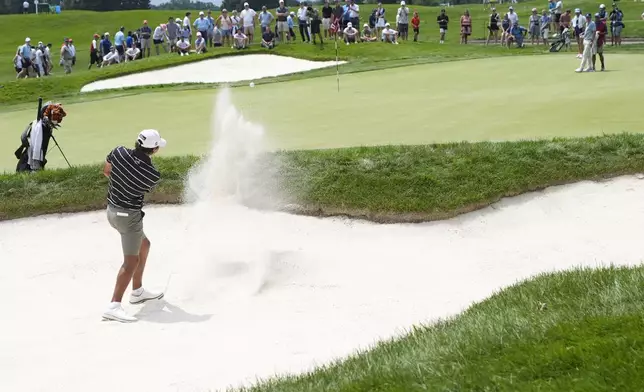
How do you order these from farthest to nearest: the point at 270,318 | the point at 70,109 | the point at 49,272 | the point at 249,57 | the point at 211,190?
the point at 249,57, the point at 70,109, the point at 211,190, the point at 49,272, the point at 270,318

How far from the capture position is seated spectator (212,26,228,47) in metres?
39.2

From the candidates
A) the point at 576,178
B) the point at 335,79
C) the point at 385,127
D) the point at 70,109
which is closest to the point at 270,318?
the point at 576,178

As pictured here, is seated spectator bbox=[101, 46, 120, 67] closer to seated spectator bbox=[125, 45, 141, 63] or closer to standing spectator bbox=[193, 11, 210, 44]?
seated spectator bbox=[125, 45, 141, 63]

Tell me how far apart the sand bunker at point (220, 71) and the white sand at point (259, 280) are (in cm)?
1851

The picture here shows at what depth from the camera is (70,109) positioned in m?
22.1

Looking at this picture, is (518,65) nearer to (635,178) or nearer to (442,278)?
(635,178)

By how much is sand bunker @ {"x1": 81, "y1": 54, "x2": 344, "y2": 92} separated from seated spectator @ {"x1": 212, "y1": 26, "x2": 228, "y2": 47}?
5.98 metres

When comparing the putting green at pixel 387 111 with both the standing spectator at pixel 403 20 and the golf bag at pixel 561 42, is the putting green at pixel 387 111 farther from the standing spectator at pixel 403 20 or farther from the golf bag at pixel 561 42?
the standing spectator at pixel 403 20

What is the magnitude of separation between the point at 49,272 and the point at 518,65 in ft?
63.3

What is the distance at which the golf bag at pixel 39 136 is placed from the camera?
12.4 meters

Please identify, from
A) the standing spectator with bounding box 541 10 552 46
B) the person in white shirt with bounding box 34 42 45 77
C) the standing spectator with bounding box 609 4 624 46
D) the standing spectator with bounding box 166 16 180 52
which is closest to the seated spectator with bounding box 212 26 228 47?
the standing spectator with bounding box 166 16 180 52

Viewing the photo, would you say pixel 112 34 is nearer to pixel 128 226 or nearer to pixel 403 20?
pixel 403 20

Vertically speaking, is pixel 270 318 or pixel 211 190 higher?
pixel 211 190

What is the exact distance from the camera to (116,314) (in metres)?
8.76
